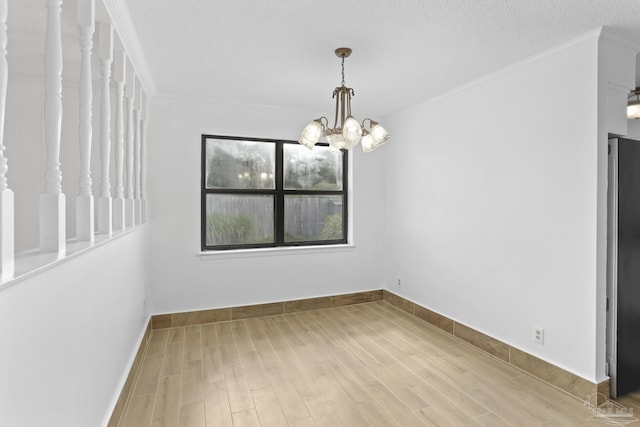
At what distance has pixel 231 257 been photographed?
3.92 m

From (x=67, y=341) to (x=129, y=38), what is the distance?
76.9 inches

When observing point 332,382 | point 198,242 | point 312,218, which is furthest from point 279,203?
point 332,382

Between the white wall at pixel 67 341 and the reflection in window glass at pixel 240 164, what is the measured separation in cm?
173

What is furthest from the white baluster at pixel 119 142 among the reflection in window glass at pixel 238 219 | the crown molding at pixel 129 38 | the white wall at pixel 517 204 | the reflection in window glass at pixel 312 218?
the white wall at pixel 517 204

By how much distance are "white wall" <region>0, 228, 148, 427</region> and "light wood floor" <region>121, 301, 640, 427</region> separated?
1.62ft

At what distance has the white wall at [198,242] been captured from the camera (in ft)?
12.0

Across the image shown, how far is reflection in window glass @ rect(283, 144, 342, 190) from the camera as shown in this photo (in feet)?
14.1

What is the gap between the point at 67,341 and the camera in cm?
136

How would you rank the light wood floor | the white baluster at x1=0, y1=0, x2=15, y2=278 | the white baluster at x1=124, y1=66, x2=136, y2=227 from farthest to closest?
the white baluster at x1=124, y1=66, x2=136, y2=227 < the light wood floor < the white baluster at x1=0, y1=0, x2=15, y2=278

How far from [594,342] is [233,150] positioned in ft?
12.1

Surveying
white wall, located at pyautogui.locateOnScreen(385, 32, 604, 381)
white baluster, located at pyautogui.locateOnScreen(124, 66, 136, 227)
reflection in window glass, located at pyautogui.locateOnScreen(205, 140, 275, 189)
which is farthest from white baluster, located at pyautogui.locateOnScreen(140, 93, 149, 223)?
white wall, located at pyautogui.locateOnScreen(385, 32, 604, 381)

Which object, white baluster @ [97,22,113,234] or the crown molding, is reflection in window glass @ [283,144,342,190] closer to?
the crown molding

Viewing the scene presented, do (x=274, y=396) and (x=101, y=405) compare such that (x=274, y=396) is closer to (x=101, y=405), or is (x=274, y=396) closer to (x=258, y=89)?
(x=101, y=405)

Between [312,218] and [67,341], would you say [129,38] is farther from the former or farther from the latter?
[312,218]
